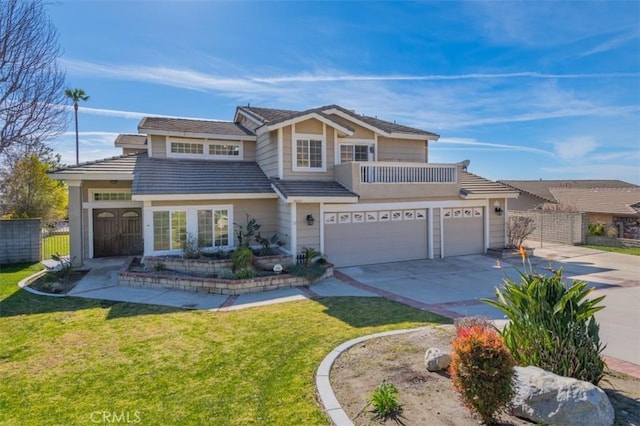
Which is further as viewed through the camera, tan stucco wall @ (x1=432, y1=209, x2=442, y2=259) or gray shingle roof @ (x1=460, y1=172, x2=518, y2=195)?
gray shingle roof @ (x1=460, y1=172, x2=518, y2=195)

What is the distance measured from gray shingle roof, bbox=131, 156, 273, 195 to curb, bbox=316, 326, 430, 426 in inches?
382

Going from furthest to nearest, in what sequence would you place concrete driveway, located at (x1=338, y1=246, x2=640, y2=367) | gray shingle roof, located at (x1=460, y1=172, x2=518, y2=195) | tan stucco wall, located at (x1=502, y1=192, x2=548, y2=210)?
1. tan stucco wall, located at (x1=502, y1=192, x2=548, y2=210)
2. gray shingle roof, located at (x1=460, y1=172, x2=518, y2=195)
3. concrete driveway, located at (x1=338, y1=246, x2=640, y2=367)

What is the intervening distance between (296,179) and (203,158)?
17.6 feet

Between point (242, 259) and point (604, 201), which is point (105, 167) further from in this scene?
point (604, 201)

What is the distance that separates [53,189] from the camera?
28.7m

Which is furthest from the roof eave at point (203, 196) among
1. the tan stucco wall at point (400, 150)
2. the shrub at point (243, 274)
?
the tan stucco wall at point (400, 150)

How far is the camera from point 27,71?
1159cm

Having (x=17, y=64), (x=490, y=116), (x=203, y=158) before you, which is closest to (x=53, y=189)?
(x=203, y=158)

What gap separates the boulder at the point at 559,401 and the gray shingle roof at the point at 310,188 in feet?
34.3

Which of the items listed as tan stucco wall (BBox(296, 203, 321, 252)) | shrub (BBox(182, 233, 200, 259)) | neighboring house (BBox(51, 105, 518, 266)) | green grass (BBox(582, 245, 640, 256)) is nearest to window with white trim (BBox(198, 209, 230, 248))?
neighboring house (BBox(51, 105, 518, 266))

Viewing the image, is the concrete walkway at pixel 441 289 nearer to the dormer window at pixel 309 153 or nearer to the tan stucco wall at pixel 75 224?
the tan stucco wall at pixel 75 224

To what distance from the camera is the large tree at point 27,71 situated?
11.1 m

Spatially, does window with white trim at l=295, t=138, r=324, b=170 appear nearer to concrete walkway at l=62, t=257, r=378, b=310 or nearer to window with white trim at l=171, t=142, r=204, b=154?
window with white trim at l=171, t=142, r=204, b=154

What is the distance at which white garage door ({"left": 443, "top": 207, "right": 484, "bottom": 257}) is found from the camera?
17109mm
